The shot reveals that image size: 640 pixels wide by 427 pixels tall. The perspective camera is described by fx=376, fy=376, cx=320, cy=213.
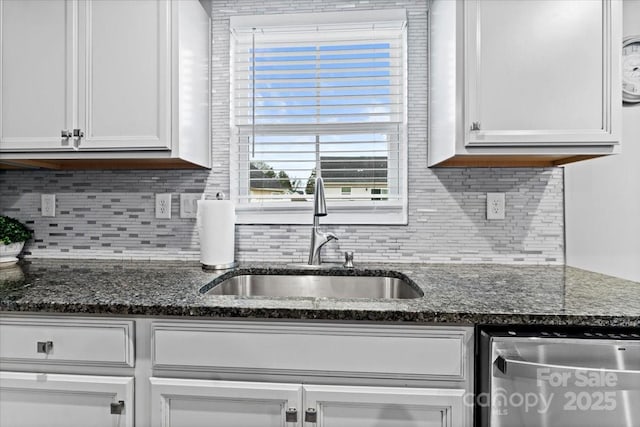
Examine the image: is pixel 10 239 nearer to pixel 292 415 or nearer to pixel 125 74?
pixel 125 74

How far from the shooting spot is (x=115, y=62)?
60.6 inches

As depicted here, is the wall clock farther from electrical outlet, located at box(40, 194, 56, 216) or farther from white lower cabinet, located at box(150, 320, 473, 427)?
electrical outlet, located at box(40, 194, 56, 216)

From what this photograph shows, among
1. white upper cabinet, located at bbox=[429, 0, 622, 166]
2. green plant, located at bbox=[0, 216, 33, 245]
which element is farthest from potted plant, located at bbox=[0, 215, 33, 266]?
white upper cabinet, located at bbox=[429, 0, 622, 166]

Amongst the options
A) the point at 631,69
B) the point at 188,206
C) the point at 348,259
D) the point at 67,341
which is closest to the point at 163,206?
the point at 188,206

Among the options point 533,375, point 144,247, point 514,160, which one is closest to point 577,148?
point 514,160

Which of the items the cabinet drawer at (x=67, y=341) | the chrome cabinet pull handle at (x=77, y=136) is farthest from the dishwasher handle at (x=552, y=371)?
the chrome cabinet pull handle at (x=77, y=136)

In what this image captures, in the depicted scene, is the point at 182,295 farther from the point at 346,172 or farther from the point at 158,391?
the point at 346,172

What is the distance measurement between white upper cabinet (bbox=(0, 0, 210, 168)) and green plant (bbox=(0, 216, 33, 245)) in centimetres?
39

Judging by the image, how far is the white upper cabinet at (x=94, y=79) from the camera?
5.01 feet

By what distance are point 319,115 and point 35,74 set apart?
124 cm

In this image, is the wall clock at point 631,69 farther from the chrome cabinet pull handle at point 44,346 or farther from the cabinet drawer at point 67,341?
the chrome cabinet pull handle at point 44,346

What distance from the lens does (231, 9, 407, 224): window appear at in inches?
73.7

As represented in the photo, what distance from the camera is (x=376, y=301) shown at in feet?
3.76

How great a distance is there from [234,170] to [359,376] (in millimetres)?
1213
